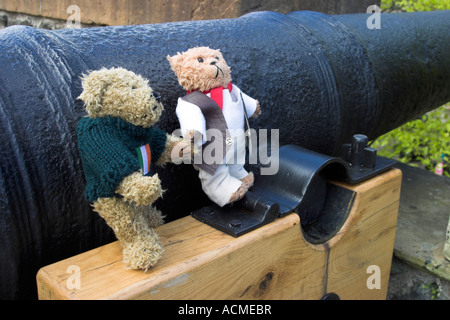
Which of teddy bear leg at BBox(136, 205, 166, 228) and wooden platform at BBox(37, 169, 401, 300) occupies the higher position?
teddy bear leg at BBox(136, 205, 166, 228)

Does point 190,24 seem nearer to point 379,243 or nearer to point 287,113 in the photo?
point 287,113

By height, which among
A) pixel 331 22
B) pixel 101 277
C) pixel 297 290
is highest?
pixel 331 22

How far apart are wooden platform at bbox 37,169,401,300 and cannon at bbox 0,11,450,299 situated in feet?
0.27

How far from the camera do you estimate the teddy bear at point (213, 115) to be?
1022 millimetres

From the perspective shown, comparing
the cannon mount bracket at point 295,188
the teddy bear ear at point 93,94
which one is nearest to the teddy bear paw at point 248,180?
the cannon mount bracket at point 295,188

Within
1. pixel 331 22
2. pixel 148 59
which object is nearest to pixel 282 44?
pixel 331 22

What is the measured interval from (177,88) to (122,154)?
12.5 inches

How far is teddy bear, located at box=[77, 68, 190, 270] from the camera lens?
0.84m

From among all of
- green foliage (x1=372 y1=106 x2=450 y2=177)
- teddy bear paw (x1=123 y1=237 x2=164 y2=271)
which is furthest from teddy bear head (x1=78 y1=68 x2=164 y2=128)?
green foliage (x1=372 y1=106 x2=450 y2=177)

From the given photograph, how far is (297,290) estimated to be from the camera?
1.24 meters

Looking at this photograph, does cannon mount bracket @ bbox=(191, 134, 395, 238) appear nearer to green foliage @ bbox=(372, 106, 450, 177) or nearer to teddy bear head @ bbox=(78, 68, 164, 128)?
teddy bear head @ bbox=(78, 68, 164, 128)

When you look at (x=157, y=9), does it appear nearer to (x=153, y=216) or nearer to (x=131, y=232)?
(x=153, y=216)
